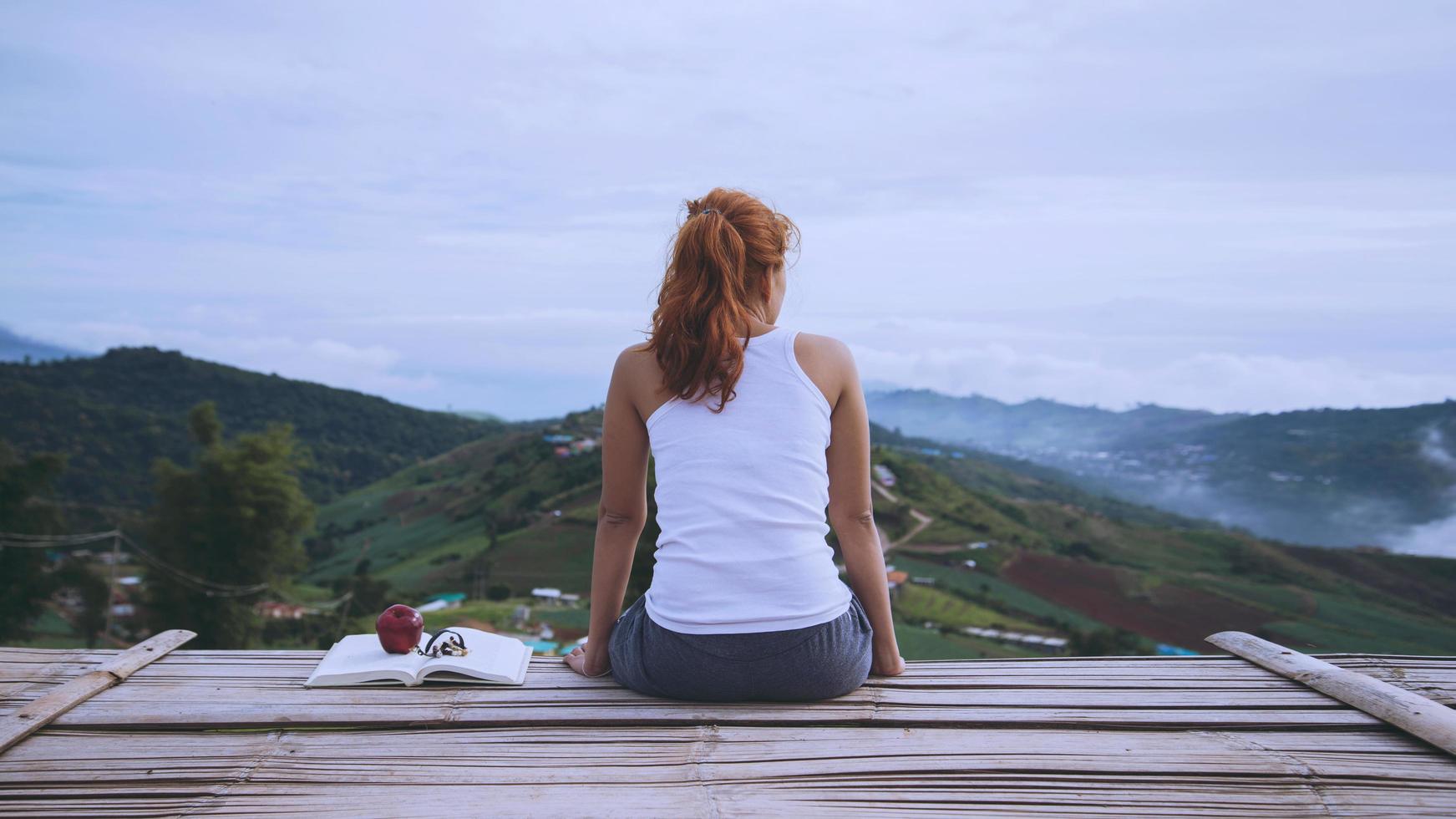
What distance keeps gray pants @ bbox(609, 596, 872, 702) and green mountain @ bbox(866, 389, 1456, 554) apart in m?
41.3

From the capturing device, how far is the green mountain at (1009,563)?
97.3ft

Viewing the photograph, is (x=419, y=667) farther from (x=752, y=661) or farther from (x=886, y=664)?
(x=886, y=664)

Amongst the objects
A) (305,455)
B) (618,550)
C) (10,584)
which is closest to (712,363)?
(618,550)

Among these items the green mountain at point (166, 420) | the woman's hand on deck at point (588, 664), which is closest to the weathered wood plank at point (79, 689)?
the woman's hand on deck at point (588, 664)

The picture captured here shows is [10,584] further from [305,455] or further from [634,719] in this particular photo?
[634,719]

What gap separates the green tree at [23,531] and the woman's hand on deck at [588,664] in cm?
3441

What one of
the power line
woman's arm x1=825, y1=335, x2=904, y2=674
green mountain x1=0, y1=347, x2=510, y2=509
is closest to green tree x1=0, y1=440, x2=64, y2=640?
the power line

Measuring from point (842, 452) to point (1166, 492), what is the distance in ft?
253

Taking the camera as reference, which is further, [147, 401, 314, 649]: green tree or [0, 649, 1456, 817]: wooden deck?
[147, 401, 314, 649]: green tree

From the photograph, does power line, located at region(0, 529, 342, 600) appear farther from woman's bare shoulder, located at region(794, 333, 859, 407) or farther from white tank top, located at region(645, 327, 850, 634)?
woman's bare shoulder, located at region(794, 333, 859, 407)

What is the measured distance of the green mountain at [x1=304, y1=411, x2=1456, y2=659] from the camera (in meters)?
29.7

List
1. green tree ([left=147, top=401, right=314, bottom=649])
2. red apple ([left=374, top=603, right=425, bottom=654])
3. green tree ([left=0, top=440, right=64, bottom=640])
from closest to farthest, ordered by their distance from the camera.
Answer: red apple ([left=374, top=603, right=425, bottom=654]), green tree ([left=147, top=401, right=314, bottom=649]), green tree ([left=0, top=440, right=64, bottom=640])

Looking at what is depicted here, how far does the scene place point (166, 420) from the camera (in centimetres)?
6762

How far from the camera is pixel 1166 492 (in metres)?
71.2
